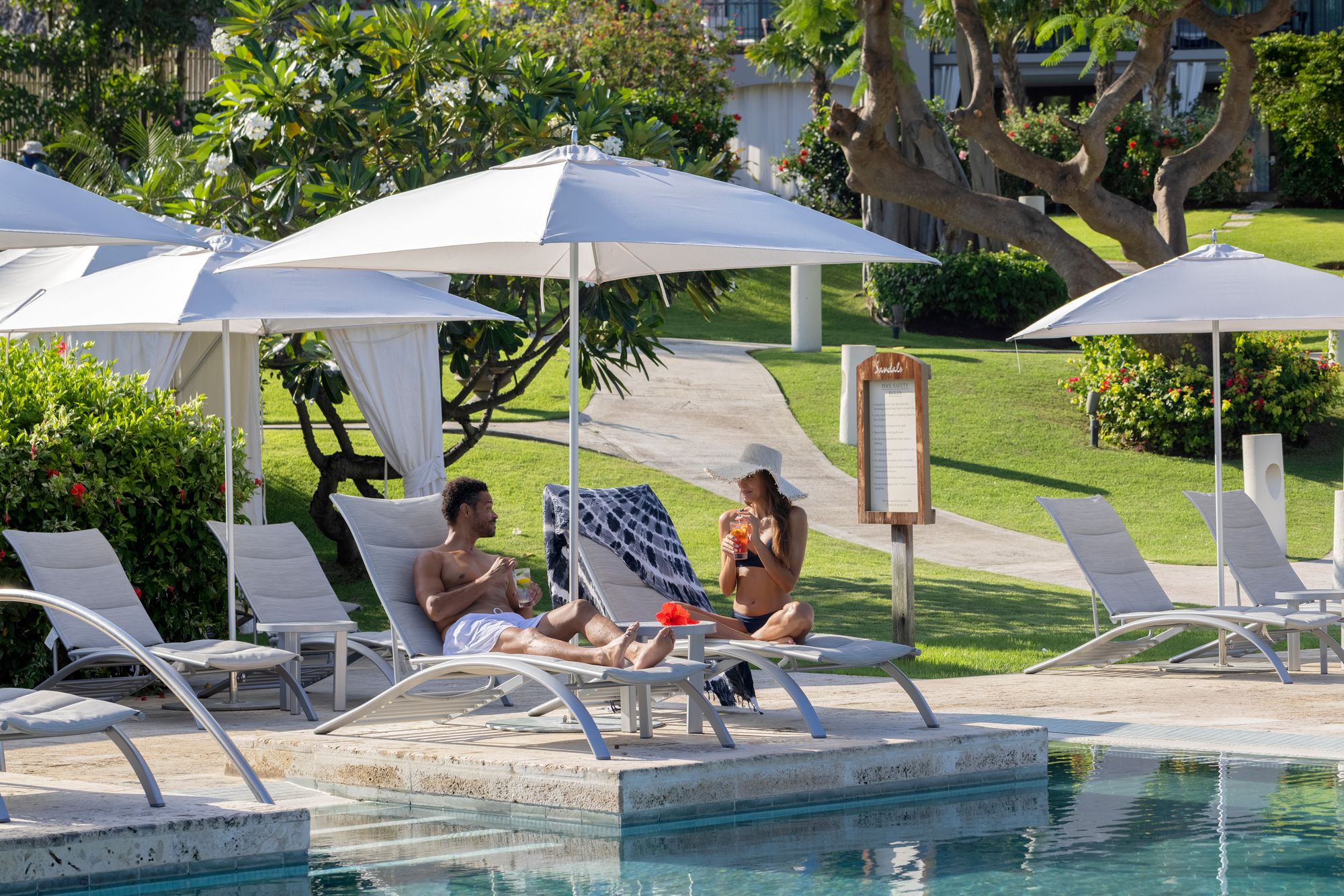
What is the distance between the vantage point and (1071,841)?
220 inches

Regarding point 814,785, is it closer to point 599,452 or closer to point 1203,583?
point 1203,583

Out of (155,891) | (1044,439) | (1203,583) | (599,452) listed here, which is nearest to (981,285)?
(1044,439)

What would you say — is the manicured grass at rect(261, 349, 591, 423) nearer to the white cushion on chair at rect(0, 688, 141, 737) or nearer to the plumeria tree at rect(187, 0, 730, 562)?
the plumeria tree at rect(187, 0, 730, 562)

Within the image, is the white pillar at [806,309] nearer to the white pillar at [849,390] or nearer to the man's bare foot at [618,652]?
the white pillar at [849,390]

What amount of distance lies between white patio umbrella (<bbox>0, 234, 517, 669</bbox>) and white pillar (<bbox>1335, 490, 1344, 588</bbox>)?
6211mm

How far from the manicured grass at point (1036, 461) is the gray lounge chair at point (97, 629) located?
10343 millimetres

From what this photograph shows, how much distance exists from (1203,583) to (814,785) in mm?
8622

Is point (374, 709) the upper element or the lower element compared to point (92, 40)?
lower

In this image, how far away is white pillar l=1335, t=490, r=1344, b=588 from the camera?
11078 mm

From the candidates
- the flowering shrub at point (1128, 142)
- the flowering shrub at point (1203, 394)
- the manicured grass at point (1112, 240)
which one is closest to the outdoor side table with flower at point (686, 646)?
the flowering shrub at point (1203, 394)

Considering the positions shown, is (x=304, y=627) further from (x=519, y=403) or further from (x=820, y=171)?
(x=820, y=171)

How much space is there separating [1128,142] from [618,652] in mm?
32273

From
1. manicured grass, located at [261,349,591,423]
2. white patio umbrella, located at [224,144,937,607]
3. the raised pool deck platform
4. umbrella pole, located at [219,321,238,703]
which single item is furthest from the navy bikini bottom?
manicured grass, located at [261,349,591,423]

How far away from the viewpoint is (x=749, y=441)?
19.5 meters
